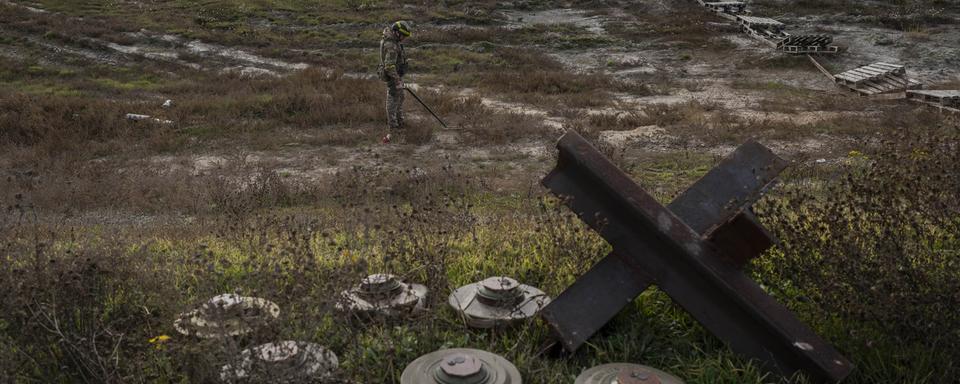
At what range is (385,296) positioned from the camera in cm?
369

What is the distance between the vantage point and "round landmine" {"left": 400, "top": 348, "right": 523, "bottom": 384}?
113 inches

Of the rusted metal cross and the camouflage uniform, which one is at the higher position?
the rusted metal cross

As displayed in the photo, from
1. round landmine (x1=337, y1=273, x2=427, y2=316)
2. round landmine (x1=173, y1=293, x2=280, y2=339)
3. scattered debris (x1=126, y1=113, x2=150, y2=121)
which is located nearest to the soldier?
scattered debris (x1=126, y1=113, x2=150, y2=121)

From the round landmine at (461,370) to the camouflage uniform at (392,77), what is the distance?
1154 centimetres

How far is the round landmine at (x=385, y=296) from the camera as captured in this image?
11.7 ft

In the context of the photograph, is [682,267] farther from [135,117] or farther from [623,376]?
[135,117]

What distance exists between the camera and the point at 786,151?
1237cm

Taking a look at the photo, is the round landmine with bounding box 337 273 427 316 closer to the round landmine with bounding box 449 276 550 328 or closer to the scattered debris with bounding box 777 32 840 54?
the round landmine with bounding box 449 276 550 328

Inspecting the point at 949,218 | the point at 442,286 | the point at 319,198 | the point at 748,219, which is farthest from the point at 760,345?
the point at 319,198

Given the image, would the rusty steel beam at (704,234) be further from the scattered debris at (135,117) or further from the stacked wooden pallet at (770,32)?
the stacked wooden pallet at (770,32)

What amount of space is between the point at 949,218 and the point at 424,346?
100 inches

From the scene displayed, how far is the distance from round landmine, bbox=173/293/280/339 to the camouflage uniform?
11.0 meters

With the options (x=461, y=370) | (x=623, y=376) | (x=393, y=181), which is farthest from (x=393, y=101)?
(x=623, y=376)

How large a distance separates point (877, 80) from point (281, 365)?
18323 millimetres
